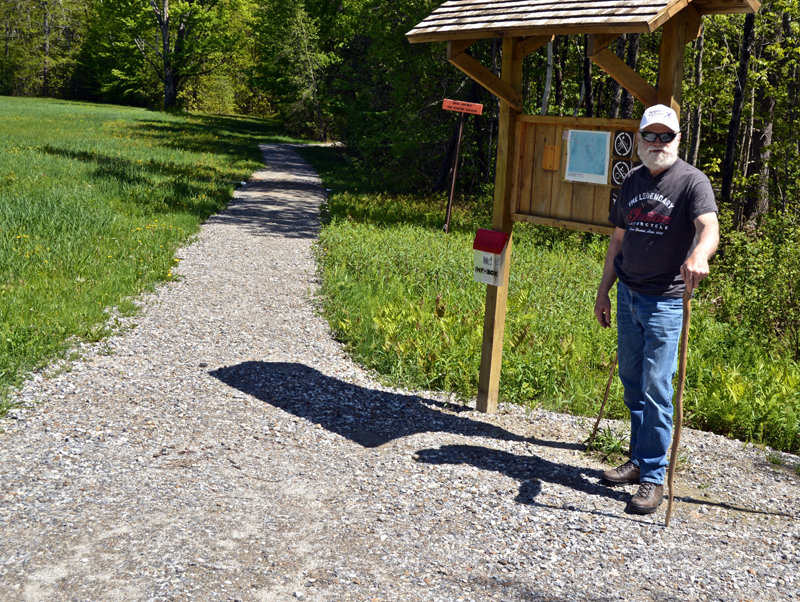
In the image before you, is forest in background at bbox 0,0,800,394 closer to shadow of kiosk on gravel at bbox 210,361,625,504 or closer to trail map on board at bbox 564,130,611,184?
trail map on board at bbox 564,130,611,184

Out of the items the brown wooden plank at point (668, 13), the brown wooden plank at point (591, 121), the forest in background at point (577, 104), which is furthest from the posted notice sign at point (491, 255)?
the forest in background at point (577, 104)

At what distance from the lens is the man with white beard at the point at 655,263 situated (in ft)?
12.8

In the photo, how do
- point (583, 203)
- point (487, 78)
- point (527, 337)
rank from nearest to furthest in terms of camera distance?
1. point (583, 203)
2. point (487, 78)
3. point (527, 337)

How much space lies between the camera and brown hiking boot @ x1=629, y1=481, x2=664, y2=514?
410 cm

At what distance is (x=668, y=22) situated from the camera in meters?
4.52

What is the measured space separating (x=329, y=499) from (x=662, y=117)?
9.55ft

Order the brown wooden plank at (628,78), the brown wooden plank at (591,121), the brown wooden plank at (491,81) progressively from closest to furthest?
the brown wooden plank at (628,78)
the brown wooden plank at (591,121)
the brown wooden plank at (491,81)

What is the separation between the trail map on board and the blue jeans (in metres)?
1.00

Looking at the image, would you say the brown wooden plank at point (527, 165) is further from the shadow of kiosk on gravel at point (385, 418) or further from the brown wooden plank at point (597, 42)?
the shadow of kiosk on gravel at point (385, 418)

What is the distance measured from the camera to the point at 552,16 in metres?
4.70

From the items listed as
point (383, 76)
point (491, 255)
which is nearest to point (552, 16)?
point (491, 255)

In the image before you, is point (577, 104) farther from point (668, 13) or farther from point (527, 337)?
point (668, 13)

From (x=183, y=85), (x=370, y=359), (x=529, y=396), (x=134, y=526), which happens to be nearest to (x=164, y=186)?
(x=370, y=359)

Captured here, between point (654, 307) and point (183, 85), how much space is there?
66044mm
